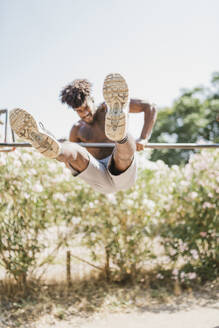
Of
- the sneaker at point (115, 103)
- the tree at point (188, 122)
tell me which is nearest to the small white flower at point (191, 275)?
the sneaker at point (115, 103)

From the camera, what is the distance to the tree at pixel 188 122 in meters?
18.3

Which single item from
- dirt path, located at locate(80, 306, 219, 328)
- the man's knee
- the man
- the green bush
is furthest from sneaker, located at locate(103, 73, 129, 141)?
dirt path, located at locate(80, 306, 219, 328)

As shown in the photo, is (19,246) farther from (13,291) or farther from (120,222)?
(120,222)

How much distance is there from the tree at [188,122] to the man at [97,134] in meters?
15.3

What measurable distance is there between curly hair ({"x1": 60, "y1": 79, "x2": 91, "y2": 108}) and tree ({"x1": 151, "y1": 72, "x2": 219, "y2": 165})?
606 inches

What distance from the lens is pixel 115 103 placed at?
1954 mm

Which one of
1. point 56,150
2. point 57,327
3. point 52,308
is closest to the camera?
point 56,150

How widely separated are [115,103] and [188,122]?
17300 millimetres

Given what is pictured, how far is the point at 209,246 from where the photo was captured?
4641mm

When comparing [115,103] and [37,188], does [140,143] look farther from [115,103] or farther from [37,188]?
[37,188]

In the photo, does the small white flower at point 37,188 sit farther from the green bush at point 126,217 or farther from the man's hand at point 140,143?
the man's hand at point 140,143

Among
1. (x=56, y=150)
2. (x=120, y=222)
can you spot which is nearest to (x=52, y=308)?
(x=120, y=222)

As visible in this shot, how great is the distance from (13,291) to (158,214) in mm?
2177

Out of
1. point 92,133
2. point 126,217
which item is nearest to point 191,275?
point 126,217
